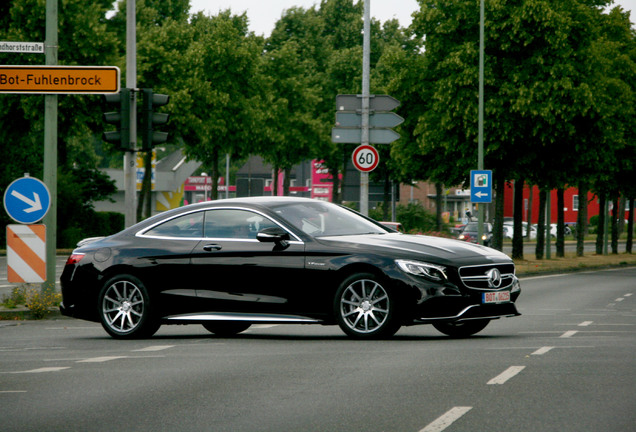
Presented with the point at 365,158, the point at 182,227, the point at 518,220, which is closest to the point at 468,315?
the point at 182,227

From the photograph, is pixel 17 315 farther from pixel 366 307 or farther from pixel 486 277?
pixel 486 277

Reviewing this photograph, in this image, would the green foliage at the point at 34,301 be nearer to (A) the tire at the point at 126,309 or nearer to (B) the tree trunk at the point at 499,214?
(A) the tire at the point at 126,309

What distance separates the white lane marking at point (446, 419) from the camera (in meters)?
6.55

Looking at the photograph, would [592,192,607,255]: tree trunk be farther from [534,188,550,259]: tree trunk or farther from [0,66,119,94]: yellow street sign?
[0,66,119,94]: yellow street sign

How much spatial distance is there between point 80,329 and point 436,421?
28.0 ft

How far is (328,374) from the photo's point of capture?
8.95 m

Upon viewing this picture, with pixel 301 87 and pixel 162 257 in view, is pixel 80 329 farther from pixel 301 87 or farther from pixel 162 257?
pixel 301 87

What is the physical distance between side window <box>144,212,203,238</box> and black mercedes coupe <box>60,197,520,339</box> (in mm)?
11

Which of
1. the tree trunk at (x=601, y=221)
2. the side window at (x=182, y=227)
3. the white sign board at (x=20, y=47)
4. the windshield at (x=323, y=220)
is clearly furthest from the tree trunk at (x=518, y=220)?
the side window at (x=182, y=227)

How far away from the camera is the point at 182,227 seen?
1237 centimetres

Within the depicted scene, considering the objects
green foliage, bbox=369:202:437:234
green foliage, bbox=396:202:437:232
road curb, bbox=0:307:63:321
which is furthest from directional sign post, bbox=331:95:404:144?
green foliage, bbox=396:202:437:232

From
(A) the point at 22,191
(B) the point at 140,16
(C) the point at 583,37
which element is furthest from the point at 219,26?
(A) the point at 22,191

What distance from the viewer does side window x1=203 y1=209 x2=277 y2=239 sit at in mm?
11984

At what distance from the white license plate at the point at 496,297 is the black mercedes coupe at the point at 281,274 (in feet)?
0.05
